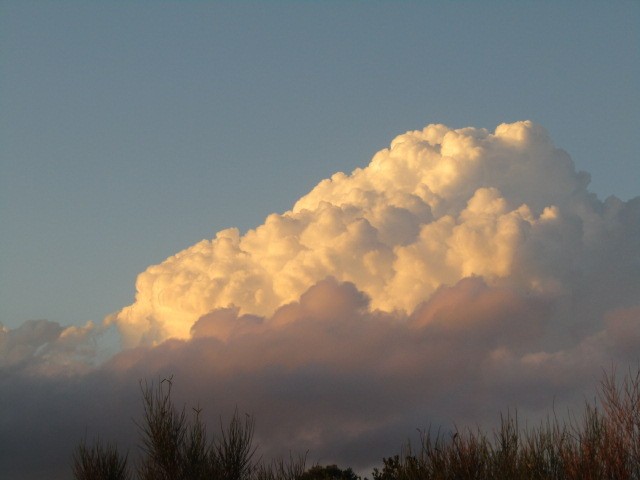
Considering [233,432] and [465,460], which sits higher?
[233,432]

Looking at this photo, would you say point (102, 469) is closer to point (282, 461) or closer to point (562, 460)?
point (282, 461)

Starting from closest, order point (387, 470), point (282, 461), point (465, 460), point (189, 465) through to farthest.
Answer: point (465, 460) < point (189, 465) < point (282, 461) < point (387, 470)

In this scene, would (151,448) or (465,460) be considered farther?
(151,448)

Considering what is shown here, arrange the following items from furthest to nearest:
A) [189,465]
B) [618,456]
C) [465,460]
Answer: [189,465] → [465,460] → [618,456]

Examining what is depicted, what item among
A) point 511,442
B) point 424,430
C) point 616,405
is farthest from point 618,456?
point 424,430

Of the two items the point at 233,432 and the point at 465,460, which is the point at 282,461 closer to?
the point at 233,432

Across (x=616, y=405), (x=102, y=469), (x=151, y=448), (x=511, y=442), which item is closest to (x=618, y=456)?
(x=616, y=405)

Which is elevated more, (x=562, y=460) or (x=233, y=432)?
(x=233, y=432)

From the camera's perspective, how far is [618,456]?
788 inches

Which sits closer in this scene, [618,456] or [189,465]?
[618,456]

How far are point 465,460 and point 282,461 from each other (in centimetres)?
728

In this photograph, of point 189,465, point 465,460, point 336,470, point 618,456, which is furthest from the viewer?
point 336,470

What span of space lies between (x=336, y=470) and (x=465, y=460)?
28.7 metres

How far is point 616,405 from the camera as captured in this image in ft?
66.3
